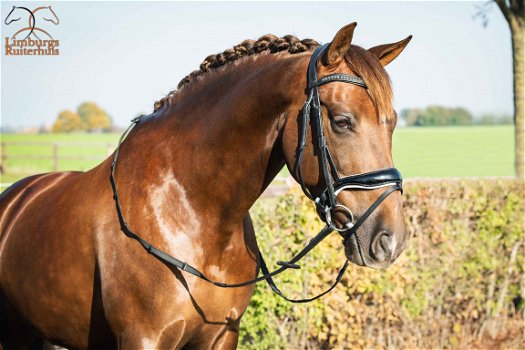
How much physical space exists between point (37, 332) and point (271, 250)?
6.81 ft

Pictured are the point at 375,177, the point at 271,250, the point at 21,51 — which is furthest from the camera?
the point at 21,51

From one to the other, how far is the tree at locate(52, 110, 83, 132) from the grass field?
10447 mm

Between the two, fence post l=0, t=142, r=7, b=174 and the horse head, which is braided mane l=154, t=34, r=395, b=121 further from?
fence post l=0, t=142, r=7, b=174

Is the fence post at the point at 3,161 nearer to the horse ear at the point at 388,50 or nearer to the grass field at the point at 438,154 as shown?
the grass field at the point at 438,154

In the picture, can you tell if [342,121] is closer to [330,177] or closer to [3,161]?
[330,177]

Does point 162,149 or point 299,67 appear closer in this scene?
point 299,67

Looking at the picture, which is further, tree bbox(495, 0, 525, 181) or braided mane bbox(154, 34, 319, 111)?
tree bbox(495, 0, 525, 181)

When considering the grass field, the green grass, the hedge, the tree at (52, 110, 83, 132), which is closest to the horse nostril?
the hedge

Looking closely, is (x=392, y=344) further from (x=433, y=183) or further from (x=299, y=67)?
(x=299, y=67)

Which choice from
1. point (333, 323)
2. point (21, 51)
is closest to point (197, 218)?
point (333, 323)

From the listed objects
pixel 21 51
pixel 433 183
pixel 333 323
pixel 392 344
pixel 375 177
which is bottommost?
pixel 392 344

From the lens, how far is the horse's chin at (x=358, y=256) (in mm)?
2430

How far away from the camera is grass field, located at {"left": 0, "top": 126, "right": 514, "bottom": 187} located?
993 inches

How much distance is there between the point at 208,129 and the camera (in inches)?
113
